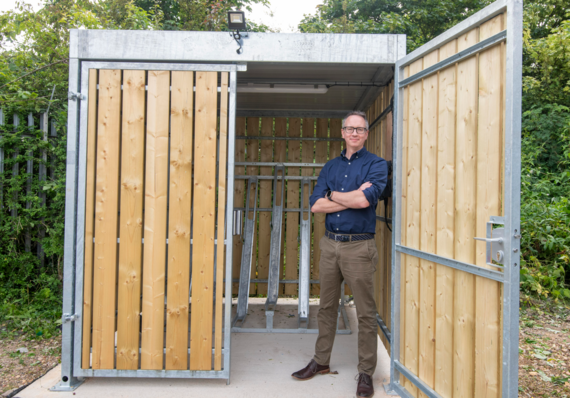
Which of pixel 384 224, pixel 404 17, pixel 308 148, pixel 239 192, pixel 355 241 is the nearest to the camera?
pixel 355 241

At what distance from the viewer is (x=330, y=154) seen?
16.4 feet

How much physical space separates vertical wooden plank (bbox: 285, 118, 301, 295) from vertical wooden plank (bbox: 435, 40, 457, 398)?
276 cm

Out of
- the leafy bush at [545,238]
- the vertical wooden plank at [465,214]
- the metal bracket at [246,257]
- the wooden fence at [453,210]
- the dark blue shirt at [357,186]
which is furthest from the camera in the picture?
the leafy bush at [545,238]

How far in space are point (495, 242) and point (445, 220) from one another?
0.42 meters

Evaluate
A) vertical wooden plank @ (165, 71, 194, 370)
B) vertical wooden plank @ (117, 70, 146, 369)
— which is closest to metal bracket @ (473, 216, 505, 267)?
vertical wooden plank @ (165, 71, 194, 370)

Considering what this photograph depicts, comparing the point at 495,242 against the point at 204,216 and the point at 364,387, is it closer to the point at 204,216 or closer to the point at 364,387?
the point at 364,387

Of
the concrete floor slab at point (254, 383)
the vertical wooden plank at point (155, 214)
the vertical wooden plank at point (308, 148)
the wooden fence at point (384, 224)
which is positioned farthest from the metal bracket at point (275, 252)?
the vertical wooden plank at point (155, 214)

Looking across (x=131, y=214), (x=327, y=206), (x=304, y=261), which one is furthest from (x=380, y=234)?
(x=131, y=214)

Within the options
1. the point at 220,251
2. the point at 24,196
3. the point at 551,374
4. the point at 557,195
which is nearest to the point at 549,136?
the point at 557,195

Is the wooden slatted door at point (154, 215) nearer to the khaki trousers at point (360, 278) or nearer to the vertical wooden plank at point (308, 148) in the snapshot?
the khaki trousers at point (360, 278)

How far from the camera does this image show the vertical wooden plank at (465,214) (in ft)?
6.88

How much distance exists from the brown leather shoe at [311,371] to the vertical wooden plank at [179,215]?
2.69ft

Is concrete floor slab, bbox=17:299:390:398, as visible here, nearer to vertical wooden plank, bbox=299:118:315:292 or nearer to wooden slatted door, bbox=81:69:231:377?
wooden slatted door, bbox=81:69:231:377

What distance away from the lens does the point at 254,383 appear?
286 centimetres
